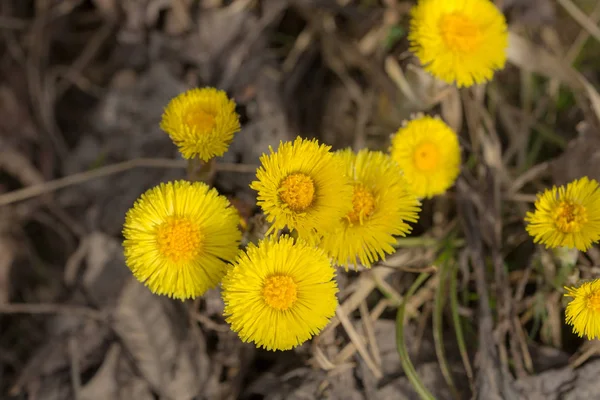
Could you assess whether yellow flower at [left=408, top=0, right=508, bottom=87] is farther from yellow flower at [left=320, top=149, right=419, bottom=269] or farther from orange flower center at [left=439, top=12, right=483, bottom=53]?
yellow flower at [left=320, top=149, right=419, bottom=269]

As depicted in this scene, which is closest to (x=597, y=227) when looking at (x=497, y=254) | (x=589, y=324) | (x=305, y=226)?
(x=589, y=324)

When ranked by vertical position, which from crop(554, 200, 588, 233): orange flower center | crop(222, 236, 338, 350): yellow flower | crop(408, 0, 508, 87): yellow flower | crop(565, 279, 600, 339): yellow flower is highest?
crop(408, 0, 508, 87): yellow flower

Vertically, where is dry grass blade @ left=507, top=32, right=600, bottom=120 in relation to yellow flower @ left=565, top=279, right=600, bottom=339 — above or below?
above

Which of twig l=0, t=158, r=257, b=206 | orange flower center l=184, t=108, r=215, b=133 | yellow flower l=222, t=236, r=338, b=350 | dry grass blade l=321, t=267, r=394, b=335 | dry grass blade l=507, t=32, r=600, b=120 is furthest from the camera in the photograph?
dry grass blade l=507, t=32, r=600, b=120

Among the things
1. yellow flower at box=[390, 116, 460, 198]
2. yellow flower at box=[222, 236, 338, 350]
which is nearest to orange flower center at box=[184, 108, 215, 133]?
yellow flower at box=[222, 236, 338, 350]

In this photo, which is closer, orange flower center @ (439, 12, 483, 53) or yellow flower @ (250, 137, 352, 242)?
yellow flower @ (250, 137, 352, 242)

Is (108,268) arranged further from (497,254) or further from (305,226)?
(497,254)

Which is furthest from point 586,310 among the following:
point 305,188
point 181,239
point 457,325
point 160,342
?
point 160,342

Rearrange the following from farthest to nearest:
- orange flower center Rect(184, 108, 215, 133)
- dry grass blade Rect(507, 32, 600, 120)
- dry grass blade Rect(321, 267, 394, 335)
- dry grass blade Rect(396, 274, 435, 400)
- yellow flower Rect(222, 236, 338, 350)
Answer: dry grass blade Rect(507, 32, 600, 120), dry grass blade Rect(321, 267, 394, 335), dry grass blade Rect(396, 274, 435, 400), orange flower center Rect(184, 108, 215, 133), yellow flower Rect(222, 236, 338, 350)
